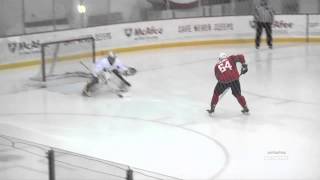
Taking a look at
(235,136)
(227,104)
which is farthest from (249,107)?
(235,136)

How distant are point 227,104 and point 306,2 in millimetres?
7941

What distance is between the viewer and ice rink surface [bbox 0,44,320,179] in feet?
26.7

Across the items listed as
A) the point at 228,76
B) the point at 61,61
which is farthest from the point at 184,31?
the point at 228,76

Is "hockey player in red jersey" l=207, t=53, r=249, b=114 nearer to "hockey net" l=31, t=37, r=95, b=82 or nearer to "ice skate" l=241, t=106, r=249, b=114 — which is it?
"ice skate" l=241, t=106, r=249, b=114

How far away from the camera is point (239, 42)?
707 inches

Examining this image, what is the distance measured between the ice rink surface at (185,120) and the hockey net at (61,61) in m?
0.21

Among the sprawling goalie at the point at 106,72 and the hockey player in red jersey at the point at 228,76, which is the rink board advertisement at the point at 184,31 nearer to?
the sprawling goalie at the point at 106,72

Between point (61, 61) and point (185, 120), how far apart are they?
378cm

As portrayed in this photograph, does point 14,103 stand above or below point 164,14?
below

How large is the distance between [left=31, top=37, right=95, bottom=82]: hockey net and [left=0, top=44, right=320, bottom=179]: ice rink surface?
21cm

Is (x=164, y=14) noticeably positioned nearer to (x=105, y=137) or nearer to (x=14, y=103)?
(x=14, y=103)

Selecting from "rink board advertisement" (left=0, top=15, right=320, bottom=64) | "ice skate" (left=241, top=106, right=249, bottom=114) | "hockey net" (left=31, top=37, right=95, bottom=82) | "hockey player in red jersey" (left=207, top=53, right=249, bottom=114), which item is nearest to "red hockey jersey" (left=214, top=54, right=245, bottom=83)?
"hockey player in red jersey" (left=207, top=53, right=249, bottom=114)

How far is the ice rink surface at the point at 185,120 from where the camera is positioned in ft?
26.7

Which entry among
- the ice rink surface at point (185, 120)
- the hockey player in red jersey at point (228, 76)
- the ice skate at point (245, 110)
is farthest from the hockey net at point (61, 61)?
the ice skate at point (245, 110)
